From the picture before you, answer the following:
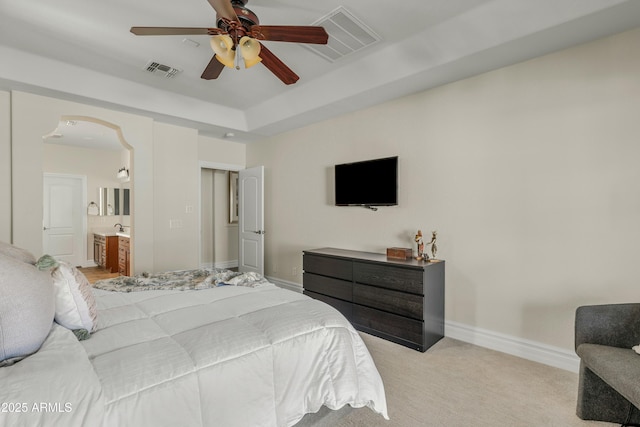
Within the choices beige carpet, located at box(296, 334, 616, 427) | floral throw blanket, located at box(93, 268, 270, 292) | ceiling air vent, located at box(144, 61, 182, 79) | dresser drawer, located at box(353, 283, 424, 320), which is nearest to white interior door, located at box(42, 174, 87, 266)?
ceiling air vent, located at box(144, 61, 182, 79)

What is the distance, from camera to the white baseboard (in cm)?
248

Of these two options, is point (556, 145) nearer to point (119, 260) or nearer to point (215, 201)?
point (215, 201)

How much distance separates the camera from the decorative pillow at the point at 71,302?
142cm

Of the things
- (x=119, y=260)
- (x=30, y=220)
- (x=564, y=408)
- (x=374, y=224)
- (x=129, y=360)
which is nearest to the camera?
(x=129, y=360)

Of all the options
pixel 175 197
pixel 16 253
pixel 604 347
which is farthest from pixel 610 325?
pixel 175 197

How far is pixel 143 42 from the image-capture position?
9.36 feet

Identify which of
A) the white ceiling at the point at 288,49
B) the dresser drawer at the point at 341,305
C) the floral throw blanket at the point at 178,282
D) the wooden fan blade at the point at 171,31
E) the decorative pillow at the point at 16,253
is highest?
the white ceiling at the point at 288,49

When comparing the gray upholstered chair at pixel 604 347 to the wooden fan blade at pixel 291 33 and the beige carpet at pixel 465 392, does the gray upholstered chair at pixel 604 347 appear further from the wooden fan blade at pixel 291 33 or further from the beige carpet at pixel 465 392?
the wooden fan blade at pixel 291 33

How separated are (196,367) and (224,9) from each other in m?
1.88

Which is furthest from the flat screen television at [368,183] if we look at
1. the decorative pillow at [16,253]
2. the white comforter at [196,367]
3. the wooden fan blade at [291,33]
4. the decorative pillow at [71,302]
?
the decorative pillow at [16,253]

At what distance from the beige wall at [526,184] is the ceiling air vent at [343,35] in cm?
87

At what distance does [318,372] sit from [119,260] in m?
5.33

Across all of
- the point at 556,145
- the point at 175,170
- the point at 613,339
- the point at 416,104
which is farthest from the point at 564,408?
the point at 175,170

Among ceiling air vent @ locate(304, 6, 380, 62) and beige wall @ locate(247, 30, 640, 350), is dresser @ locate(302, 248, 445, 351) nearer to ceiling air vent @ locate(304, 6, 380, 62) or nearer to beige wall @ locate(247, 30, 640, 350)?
beige wall @ locate(247, 30, 640, 350)
